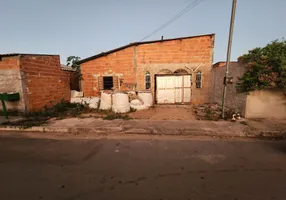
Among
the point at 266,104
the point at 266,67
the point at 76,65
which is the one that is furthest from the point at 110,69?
the point at 266,104

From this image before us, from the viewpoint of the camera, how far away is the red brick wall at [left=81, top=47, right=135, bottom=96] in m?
9.06

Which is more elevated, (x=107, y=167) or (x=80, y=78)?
(x=80, y=78)

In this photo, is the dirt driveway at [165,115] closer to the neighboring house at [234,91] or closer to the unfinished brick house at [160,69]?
the neighboring house at [234,91]

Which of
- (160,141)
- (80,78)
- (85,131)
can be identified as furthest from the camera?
(80,78)

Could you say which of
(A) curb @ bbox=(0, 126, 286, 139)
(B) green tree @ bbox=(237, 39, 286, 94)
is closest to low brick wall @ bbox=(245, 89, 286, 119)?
(B) green tree @ bbox=(237, 39, 286, 94)

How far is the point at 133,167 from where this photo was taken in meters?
2.78

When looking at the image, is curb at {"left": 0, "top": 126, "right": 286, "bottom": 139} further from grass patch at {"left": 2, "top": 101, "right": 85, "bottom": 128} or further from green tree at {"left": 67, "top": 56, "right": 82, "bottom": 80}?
green tree at {"left": 67, "top": 56, "right": 82, "bottom": 80}

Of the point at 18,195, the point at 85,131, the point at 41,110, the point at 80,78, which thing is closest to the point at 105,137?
the point at 85,131

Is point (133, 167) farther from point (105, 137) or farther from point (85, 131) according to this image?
point (85, 131)

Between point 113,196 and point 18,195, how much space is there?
4.84 ft

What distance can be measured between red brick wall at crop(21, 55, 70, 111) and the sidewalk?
2.25 meters

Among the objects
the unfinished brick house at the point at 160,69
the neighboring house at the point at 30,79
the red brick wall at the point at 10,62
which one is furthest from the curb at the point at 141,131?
the unfinished brick house at the point at 160,69

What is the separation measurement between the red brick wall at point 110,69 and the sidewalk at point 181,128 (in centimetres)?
447

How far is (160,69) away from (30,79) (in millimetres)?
7376
